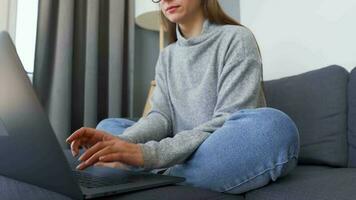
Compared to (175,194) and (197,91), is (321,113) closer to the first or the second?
(197,91)

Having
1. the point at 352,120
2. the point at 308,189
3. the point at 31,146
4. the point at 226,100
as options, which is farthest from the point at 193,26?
the point at 31,146

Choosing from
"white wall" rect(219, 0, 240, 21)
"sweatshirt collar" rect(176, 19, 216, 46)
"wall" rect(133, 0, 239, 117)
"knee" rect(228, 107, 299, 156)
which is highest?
"white wall" rect(219, 0, 240, 21)

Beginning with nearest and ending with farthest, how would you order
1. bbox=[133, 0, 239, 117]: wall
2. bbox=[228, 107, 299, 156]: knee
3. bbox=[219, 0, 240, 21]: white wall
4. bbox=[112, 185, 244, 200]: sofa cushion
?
bbox=[112, 185, 244, 200]: sofa cushion → bbox=[228, 107, 299, 156]: knee → bbox=[219, 0, 240, 21]: white wall → bbox=[133, 0, 239, 117]: wall

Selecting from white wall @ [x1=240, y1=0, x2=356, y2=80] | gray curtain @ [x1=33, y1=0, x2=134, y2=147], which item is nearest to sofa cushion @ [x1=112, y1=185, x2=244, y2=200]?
white wall @ [x1=240, y1=0, x2=356, y2=80]

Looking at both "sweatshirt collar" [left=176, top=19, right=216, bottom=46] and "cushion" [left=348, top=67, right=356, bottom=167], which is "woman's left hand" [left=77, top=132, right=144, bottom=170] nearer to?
"sweatshirt collar" [left=176, top=19, right=216, bottom=46]

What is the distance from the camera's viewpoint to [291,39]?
1.64 meters

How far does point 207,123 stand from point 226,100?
74 mm

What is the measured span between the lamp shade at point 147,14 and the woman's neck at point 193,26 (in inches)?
26.4

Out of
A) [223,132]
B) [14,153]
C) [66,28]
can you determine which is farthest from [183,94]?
[66,28]

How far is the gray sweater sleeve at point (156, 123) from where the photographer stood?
0.98 m

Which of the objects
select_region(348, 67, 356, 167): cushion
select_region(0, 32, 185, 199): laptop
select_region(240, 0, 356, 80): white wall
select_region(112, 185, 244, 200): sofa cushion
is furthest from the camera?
select_region(240, 0, 356, 80): white wall

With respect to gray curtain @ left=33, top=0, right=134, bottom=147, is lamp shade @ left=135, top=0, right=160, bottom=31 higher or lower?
higher

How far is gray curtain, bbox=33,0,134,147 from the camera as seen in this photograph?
1839mm

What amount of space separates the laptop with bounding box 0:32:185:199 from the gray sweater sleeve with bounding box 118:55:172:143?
1.02 feet
